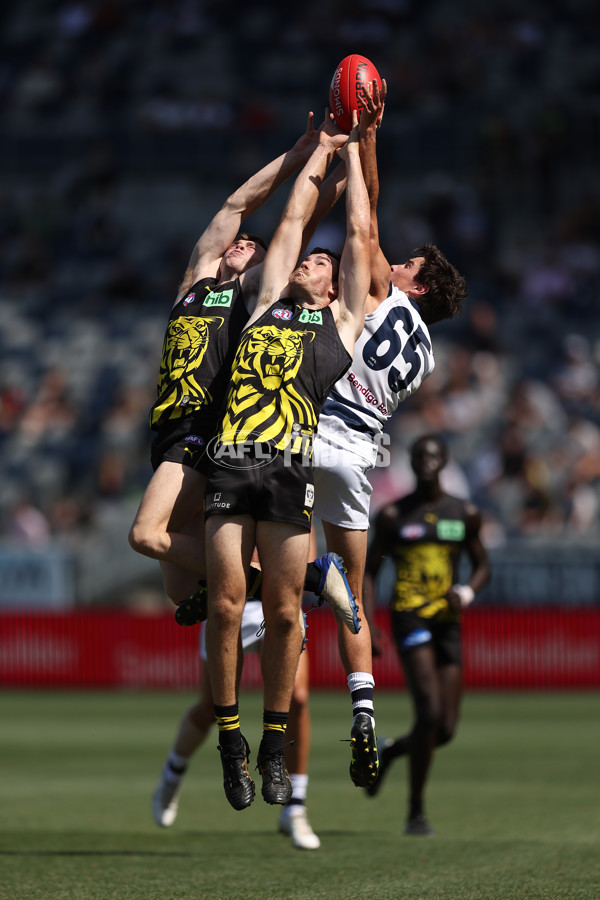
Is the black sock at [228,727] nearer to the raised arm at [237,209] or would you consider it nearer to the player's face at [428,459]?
the raised arm at [237,209]

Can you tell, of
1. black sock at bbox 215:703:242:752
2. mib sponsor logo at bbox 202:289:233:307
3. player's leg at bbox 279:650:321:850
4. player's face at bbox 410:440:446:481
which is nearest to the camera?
black sock at bbox 215:703:242:752

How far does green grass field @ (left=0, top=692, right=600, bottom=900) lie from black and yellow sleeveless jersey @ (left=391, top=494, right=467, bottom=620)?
161 cm

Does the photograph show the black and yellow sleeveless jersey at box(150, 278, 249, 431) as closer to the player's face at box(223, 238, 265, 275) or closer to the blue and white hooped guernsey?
the player's face at box(223, 238, 265, 275)

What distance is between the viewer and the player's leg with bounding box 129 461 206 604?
24.2ft

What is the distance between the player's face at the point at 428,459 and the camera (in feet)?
35.8

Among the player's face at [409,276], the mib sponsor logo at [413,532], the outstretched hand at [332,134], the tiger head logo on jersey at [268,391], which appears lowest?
the mib sponsor logo at [413,532]

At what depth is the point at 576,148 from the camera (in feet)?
80.4

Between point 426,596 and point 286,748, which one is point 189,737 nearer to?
point 286,748

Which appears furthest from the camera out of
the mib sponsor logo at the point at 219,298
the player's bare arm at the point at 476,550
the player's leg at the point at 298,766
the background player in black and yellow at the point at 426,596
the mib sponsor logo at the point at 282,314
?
the player's bare arm at the point at 476,550

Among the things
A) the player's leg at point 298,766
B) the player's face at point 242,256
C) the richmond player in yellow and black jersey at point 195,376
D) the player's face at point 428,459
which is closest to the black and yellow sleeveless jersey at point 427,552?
the player's face at point 428,459

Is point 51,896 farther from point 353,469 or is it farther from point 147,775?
point 147,775

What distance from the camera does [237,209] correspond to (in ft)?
26.4

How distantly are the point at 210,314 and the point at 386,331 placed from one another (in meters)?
0.97

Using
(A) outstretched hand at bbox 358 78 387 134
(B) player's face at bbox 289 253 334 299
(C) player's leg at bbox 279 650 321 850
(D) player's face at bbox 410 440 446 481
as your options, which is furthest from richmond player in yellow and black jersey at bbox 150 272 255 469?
(D) player's face at bbox 410 440 446 481
